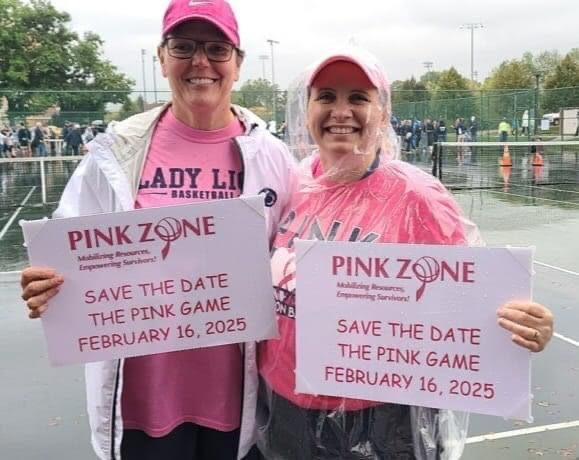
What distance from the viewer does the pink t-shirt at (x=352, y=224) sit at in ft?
6.42

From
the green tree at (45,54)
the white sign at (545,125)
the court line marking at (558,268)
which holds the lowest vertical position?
the court line marking at (558,268)

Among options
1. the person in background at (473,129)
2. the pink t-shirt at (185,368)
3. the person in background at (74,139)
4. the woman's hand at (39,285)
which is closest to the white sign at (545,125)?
the person in background at (473,129)

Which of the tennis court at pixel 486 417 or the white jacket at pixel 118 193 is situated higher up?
the white jacket at pixel 118 193

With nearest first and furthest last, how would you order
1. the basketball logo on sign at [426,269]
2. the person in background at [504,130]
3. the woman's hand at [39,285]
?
the basketball logo on sign at [426,269], the woman's hand at [39,285], the person in background at [504,130]

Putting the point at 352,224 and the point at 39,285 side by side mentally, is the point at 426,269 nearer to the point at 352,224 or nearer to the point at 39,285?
the point at 352,224

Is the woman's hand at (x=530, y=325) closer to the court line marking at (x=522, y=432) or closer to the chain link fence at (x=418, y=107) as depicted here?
the court line marking at (x=522, y=432)

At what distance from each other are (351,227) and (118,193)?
793 millimetres

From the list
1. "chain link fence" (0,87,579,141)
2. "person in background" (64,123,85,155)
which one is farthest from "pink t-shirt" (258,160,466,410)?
"person in background" (64,123,85,155)

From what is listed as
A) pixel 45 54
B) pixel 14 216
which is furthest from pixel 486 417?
pixel 45 54

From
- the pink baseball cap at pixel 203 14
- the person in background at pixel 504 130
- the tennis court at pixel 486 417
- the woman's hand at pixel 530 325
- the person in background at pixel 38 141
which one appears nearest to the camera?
the woman's hand at pixel 530 325

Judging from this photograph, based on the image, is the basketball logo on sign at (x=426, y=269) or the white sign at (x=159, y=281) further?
the white sign at (x=159, y=281)

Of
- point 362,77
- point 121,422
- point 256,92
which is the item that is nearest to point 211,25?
point 362,77

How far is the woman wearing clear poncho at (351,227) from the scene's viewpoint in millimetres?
1961

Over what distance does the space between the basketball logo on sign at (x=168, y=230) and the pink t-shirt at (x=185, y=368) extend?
0.61ft
